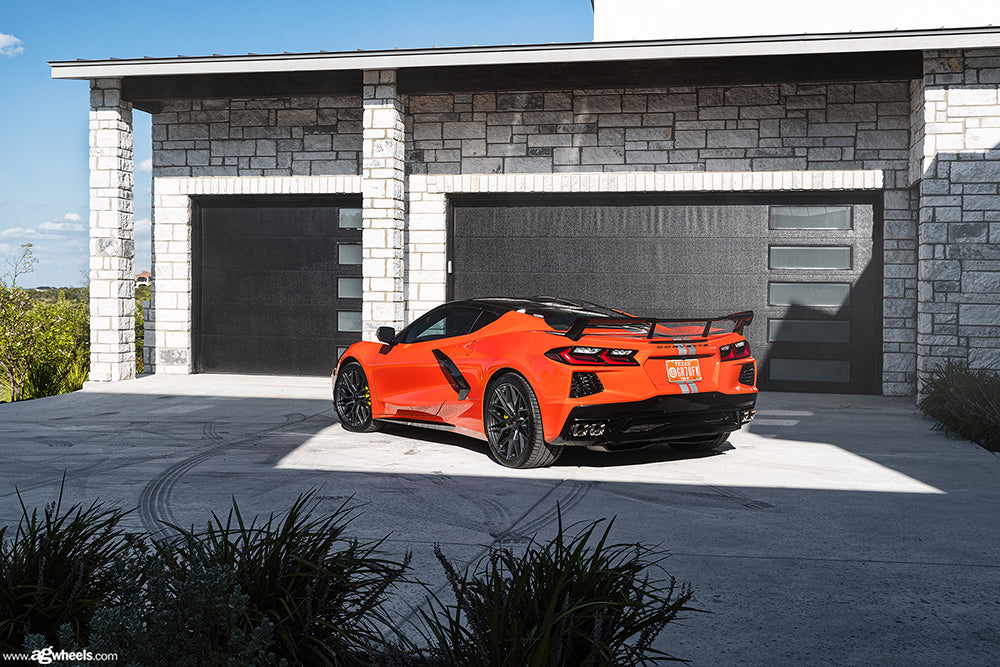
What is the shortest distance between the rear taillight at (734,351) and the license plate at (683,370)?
11.5 inches

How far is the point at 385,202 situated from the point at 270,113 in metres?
2.94

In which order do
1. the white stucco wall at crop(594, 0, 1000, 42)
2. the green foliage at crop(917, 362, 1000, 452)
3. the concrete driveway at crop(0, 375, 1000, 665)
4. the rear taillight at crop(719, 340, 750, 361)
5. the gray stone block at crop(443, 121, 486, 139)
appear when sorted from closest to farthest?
the concrete driveway at crop(0, 375, 1000, 665)
the rear taillight at crop(719, 340, 750, 361)
the green foliage at crop(917, 362, 1000, 452)
the gray stone block at crop(443, 121, 486, 139)
the white stucco wall at crop(594, 0, 1000, 42)

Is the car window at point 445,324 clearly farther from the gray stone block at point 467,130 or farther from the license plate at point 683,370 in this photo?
the gray stone block at point 467,130

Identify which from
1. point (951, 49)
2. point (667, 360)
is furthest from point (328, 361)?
point (951, 49)

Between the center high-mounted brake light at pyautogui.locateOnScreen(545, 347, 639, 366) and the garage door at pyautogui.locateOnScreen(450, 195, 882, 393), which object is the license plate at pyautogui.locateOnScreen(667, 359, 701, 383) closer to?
the center high-mounted brake light at pyautogui.locateOnScreen(545, 347, 639, 366)

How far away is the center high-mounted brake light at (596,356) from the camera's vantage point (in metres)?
6.92

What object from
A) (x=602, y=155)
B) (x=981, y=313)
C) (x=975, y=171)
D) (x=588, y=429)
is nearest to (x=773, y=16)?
(x=602, y=155)

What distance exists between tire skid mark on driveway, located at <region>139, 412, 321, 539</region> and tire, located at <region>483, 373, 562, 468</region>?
2.30 meters

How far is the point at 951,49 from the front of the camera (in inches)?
460

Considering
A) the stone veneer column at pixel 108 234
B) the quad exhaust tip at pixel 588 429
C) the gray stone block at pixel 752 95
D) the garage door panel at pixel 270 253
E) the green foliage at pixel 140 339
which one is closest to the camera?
the quad exhaust tip at pixel 588 429

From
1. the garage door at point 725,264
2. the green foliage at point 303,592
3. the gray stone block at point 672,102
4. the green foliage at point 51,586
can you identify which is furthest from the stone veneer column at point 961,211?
the green foliage at point 51,586

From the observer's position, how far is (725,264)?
44.5 feet

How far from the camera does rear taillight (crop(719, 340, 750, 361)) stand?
7.43 metres

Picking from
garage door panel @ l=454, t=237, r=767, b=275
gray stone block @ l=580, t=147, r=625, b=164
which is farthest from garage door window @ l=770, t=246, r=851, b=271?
gray stone block @ l=580, t=147, r=625, b=164
